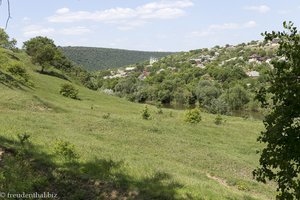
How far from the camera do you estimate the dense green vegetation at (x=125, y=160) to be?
13703 mm

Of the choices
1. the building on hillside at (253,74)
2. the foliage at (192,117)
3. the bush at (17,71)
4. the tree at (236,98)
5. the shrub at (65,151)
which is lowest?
the tree at (236,98)

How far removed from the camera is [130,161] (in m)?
19.5

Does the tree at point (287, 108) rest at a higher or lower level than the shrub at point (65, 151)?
higher

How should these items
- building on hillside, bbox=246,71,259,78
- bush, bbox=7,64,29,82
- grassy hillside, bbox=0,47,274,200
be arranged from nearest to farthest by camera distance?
grassy hillside, bbox=0,47,274,200, bush, bbox=7,64,29,82, building on hillside, bbox=246,71,259,78

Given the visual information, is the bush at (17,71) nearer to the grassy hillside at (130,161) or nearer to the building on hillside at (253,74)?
the grassy hillside at (130,161)

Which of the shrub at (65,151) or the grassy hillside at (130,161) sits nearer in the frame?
the grassy hillside at (130,161)

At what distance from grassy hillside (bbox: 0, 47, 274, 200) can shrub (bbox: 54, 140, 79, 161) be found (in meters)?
0.32

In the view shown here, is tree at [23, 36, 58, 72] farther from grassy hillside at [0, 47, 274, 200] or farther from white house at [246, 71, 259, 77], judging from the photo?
white house at [246, 71, 259, 77]

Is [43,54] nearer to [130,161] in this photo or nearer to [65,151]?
[130,161]

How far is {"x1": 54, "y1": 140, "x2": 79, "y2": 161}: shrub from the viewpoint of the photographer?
56.1 ft

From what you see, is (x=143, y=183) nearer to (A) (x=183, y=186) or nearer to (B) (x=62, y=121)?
(A) (x=183, y=186)

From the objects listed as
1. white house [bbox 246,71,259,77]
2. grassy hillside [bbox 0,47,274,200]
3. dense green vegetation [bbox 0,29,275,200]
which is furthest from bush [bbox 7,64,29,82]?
white house [bbox 246,71,259,77]

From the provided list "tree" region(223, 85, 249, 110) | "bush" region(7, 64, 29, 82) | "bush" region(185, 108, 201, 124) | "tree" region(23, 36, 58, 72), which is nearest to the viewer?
"bush" region(185, 108, 201, 124)

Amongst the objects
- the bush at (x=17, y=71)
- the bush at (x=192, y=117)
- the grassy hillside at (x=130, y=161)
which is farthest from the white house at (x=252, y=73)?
the grassy hillside at (x=130, y=161)
